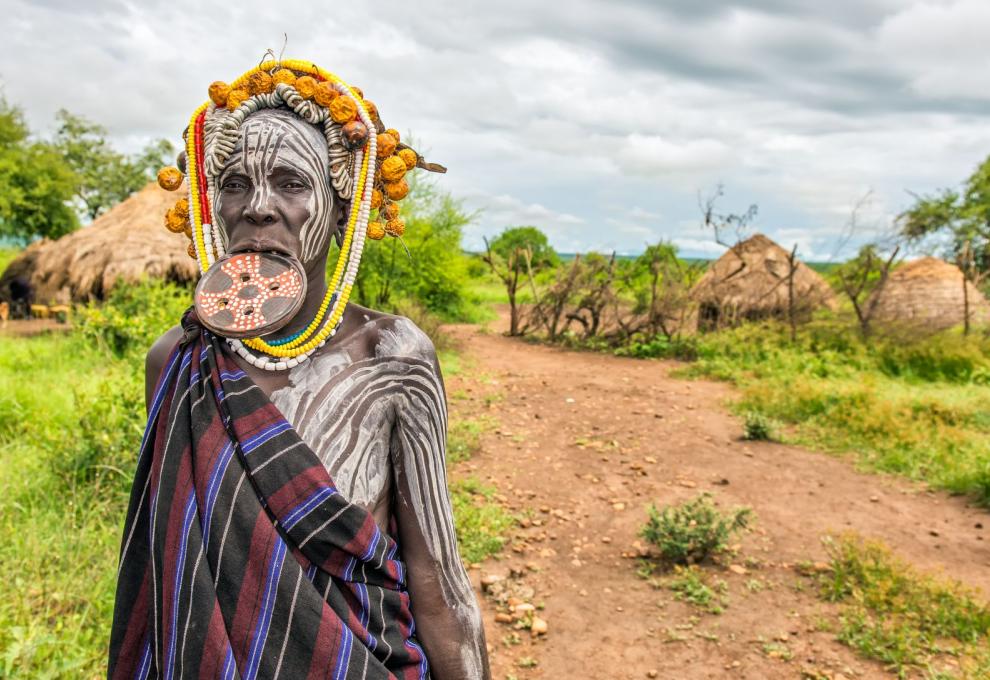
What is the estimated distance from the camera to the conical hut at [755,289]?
12109 millimetres

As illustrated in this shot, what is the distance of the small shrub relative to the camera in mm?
6844

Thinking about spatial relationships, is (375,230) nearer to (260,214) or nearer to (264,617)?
(260,214)

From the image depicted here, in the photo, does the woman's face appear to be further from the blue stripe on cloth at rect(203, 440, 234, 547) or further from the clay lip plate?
the blue stripe on cloth at rect(203, 440, 234, 547)

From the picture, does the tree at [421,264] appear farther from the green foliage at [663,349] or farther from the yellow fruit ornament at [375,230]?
the yellow fruit ornament at [375,230]

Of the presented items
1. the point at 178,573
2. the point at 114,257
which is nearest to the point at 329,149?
the point at 178,573

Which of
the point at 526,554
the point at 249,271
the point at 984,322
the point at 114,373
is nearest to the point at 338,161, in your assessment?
the point at 249,271

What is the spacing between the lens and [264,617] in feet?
3.63

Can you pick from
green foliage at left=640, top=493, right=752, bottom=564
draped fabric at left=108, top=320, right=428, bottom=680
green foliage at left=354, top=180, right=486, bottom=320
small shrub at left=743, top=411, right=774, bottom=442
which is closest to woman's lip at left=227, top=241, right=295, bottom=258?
draped fabric at left=108, top=320, right=428, bottom=680

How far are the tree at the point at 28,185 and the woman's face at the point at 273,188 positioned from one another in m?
18.7

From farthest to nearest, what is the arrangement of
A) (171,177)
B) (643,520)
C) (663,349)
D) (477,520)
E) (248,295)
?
(663,349), (643,520), (477,520), (171,177), (248,295)

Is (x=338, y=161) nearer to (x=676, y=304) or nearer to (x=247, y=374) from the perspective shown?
(x=247, y=374)

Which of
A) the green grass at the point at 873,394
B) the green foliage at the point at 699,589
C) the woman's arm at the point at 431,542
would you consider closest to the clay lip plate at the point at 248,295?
the woman's arm at the point at 431,542

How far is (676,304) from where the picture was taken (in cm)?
1206

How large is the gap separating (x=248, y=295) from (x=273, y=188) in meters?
0.23
